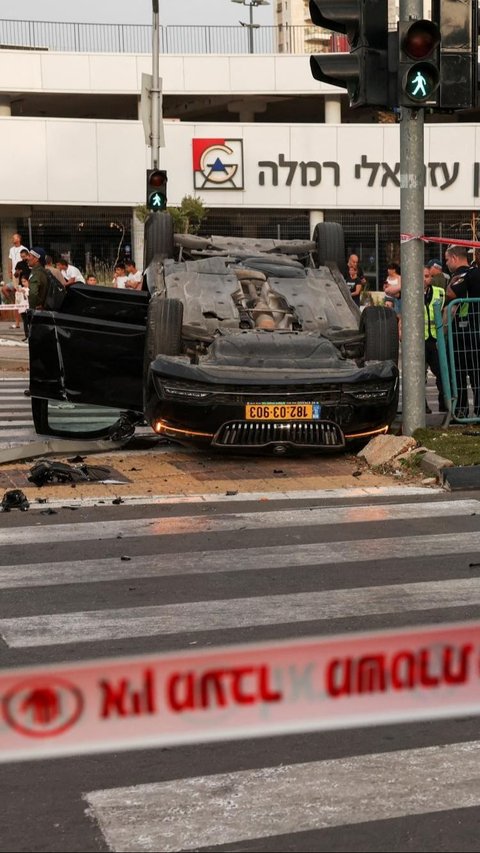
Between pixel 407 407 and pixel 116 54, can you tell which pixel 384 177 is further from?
pixel 407 407

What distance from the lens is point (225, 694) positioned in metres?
3.00

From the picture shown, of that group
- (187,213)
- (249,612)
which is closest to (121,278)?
(187,213)

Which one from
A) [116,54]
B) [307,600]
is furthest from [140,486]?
[116,54]

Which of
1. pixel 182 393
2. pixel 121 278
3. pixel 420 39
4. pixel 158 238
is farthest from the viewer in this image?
pixel 121 278

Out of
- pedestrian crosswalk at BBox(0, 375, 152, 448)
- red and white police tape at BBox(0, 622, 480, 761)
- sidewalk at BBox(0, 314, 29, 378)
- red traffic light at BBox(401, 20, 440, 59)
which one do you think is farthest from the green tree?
red and white police tape at BBox(0, 622, 480, 761)

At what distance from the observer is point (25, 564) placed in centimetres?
790

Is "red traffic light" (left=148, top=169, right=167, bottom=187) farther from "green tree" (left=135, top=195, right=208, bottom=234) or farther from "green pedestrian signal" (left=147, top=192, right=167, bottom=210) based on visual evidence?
"green tree" (left=135, top=195, right=208, bottom=234)

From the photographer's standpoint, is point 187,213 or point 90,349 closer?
point 90,349

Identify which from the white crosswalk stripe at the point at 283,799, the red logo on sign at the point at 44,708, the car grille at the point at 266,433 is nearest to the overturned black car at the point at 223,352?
the car grille at the point at 266,433

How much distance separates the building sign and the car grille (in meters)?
30.0

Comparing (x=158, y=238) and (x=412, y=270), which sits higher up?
(x=158, y=238)

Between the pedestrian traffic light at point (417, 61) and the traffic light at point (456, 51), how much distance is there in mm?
147

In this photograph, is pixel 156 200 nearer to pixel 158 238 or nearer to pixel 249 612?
pixel 158 238

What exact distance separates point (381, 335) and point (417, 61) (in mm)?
2372
